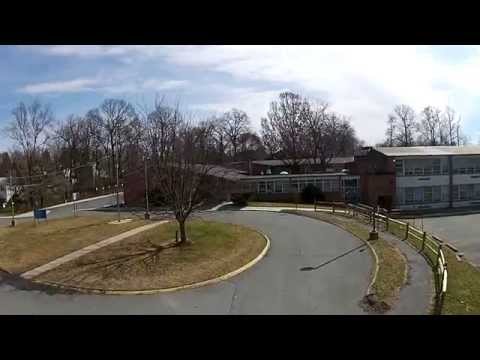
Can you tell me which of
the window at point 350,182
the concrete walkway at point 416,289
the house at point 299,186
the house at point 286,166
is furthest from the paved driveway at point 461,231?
the house at point 286,166

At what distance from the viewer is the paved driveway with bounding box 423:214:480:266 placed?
20305 millimetres

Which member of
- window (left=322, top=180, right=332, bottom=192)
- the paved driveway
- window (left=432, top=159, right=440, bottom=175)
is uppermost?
window (left=432, top=159, right=440, bottom=175)

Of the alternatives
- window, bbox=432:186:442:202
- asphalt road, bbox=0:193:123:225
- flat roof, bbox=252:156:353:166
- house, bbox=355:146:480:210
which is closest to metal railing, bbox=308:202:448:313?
house, bbox=355:146:480:210

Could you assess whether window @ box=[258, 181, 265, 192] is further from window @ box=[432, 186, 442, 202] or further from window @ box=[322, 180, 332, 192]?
window @ box=[432, 186, 442, 202]

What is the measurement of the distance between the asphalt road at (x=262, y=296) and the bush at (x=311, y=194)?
24632 millimetres

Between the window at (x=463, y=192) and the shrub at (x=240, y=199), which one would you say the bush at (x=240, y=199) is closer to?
the shrub at (x=240, y=199)

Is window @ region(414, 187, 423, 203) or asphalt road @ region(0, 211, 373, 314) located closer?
asphalt road @ region(0, 211, 373, 314)

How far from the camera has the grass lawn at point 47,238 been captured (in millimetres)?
18062

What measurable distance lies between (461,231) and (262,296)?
→ 19.1 meters

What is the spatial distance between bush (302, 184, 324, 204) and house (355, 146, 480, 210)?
4305mm
